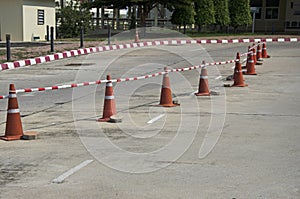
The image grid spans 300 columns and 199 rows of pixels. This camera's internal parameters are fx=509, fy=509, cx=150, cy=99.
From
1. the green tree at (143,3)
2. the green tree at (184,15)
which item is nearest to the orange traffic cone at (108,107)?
the green tree at (143,3)

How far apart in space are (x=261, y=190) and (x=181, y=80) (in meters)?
9.85

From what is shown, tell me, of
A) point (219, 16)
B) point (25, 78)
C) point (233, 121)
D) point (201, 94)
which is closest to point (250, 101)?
point (201, 94)

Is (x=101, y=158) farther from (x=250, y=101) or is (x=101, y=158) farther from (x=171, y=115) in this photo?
(x=250, y=101)

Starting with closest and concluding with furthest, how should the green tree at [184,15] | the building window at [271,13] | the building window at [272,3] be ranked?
the green tree at [184,15] < the building window at [272,3] < the building window at [271,13]

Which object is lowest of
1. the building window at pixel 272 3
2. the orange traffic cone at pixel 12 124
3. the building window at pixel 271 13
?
the orange traffic cone at pixel 12 124

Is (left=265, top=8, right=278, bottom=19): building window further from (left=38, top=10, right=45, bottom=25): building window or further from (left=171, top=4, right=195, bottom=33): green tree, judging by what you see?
(left=38, top=10, right=45, bottom=25): building window

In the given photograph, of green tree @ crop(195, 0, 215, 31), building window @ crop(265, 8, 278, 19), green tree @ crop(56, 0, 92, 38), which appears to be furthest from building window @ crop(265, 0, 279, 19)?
green tree @ crop(56, 0, 92, 38)

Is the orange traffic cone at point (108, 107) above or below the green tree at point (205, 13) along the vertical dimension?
below

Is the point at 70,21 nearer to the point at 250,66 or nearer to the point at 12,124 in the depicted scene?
the point at 250,66

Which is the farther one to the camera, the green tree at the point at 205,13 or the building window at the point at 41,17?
the green tree at the point at 205,13

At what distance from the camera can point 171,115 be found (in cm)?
976

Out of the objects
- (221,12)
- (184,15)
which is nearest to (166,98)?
(184,15)

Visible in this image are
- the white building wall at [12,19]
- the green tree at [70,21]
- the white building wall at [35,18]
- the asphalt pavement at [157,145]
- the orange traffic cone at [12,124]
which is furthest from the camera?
the green tree at [70,21]

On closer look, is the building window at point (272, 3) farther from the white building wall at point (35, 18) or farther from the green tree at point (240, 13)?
the white building wall at point (35, 18)
